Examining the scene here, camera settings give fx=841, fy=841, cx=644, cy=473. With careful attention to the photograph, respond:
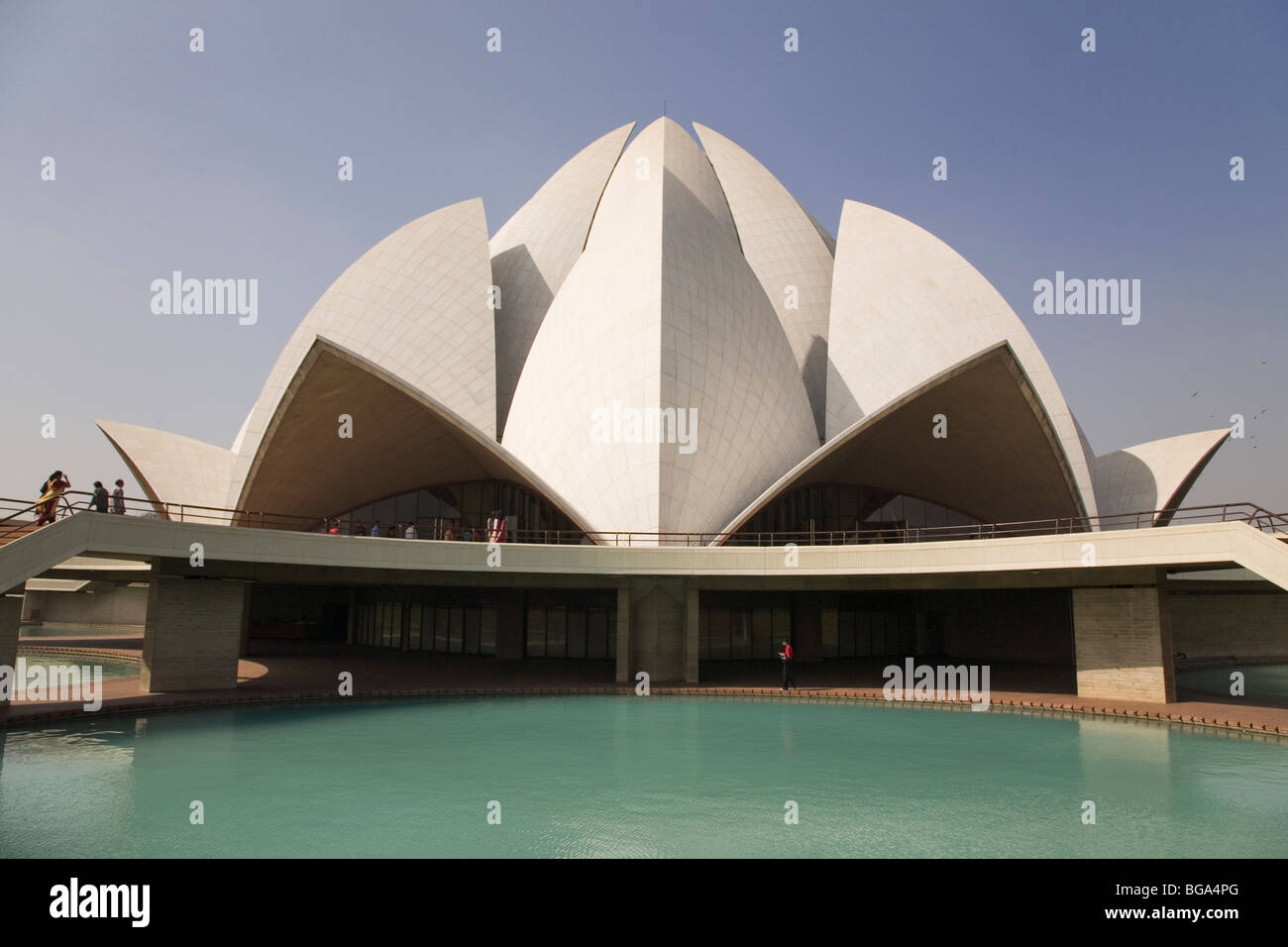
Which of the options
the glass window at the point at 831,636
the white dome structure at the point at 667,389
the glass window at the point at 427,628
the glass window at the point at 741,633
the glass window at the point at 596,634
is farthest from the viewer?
the glass window at the point at 427,628

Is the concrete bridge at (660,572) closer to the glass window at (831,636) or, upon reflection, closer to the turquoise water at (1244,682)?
the turquoise water at (1244,682)

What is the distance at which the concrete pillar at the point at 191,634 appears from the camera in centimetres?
1744

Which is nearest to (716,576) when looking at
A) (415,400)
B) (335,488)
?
(415,400)

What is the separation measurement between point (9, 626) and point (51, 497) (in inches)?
90.8

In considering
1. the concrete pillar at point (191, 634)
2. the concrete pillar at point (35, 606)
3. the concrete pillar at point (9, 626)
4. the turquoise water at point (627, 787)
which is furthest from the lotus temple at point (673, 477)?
the concrete pillar at point (35, 606)

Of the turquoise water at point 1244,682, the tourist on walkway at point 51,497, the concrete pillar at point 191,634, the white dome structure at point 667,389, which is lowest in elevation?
the turquoise water at point 1244,682

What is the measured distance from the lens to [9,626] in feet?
46.8

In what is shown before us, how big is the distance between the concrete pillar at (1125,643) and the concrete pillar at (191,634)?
18806mm

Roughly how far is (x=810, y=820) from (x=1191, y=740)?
9.11m

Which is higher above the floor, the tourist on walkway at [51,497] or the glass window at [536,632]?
the tourist on walkway at [51,497]

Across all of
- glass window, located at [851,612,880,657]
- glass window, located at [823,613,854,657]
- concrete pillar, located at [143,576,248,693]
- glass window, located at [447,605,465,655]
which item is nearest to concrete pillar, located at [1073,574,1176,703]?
glass window, located at [823,613,854,657]

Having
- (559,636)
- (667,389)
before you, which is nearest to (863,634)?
(559,636)

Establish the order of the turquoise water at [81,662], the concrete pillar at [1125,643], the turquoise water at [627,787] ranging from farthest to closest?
the turquoise water at [81,662] → the concrete pillar at [1125,643] → the turquoise water at [627,787]
